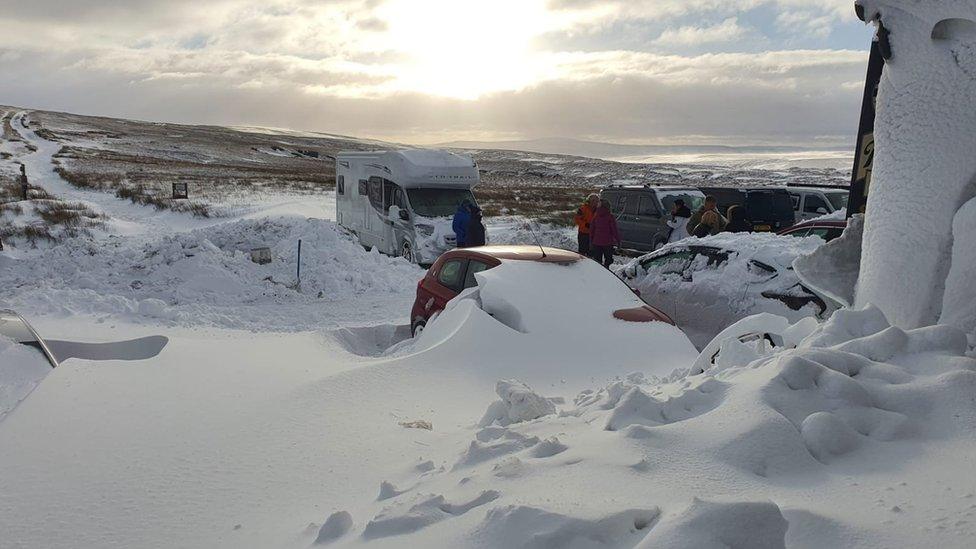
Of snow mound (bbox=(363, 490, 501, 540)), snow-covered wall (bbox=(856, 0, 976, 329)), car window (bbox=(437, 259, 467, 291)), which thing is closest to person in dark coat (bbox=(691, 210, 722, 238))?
car window (bbox=(437, 259, 467, 291))

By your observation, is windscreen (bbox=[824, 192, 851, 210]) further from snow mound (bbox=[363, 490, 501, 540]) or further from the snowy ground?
snow mound (bbox=[363, 490, 501, 540])

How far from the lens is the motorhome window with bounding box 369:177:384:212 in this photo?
16.0m

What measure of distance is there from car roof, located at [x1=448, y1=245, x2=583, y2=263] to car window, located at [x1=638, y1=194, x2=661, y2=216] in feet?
29.0

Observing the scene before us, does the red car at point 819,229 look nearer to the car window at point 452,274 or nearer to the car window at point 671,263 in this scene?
the car window at point 671,263

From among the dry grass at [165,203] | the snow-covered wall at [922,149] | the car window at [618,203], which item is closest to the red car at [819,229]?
the car window at [618,203]

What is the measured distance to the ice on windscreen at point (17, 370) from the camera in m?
4.76

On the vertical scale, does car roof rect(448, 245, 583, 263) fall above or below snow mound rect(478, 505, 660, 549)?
above

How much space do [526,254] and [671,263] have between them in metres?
3.23

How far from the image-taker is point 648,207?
1666 cm

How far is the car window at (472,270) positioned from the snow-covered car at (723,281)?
3.03 m

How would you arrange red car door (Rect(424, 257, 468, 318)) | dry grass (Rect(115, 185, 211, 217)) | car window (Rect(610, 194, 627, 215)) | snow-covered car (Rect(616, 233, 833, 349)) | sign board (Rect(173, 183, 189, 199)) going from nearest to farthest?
1. red car door (Rect(424, 257, 468, 318))
2. snow-covered car (Rect(616, 233, 833, 349))
3. car window (Rect(610, 194, 627, 215))
4. dry grass (Rect(115, 185, 211, 217))
5. sign board (Rect(173, 183, 189, 199))

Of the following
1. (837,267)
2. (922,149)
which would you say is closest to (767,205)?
(837,267)

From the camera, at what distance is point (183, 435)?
4.26 m

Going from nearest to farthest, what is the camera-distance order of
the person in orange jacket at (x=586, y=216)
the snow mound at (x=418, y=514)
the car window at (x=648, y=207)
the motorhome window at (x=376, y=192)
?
the snow mound at (x=418, y=514)
the person in orange jacket at (x=586, y=216)
the motorhome window at (x=376, y=192)
the car window at (x=648, y=207)
